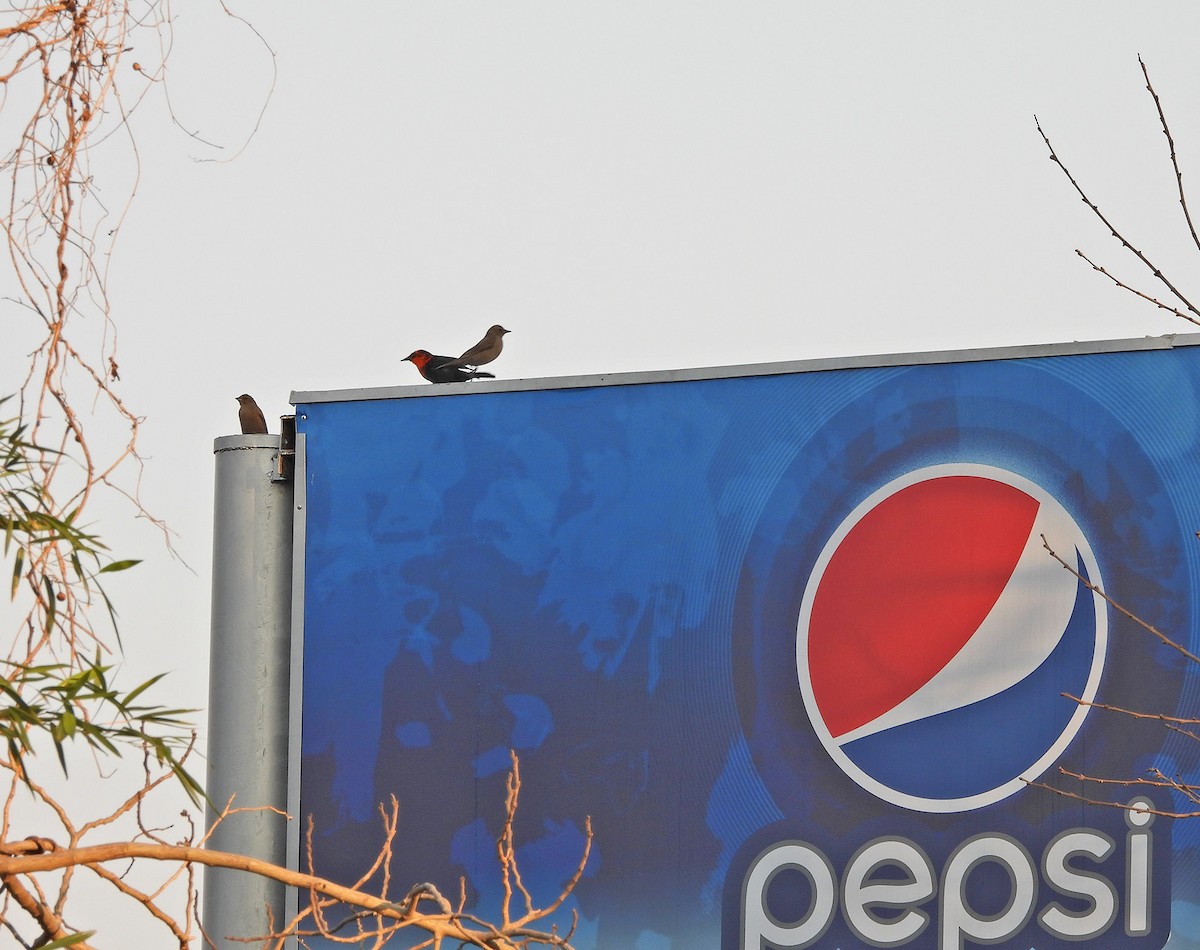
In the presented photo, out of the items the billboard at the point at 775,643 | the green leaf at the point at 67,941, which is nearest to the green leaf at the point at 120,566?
the green leaf at the point at 67,941

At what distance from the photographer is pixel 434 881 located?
4.63m

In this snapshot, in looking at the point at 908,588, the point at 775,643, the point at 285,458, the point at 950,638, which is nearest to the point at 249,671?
the point at 285,458

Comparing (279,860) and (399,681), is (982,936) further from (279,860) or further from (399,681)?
(279,860)

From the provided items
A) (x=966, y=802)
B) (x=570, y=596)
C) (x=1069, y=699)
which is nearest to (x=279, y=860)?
(x=570, y=596)

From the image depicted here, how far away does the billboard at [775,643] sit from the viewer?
4.13 m

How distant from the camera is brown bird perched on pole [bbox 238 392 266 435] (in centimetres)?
514

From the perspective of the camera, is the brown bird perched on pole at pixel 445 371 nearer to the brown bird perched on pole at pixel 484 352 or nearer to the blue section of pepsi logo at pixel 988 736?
the brown bird perched on pole at pixel 484 352

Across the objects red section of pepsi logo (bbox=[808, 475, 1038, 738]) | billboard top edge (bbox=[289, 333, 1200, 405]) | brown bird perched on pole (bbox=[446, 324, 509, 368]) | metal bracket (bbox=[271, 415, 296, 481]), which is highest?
brown bird perched on pole (bbox=[446, 324, 509, 368])

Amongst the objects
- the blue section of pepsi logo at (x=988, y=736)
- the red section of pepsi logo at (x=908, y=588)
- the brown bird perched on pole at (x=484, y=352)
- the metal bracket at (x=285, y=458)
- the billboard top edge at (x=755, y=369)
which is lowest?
the blue section of pepsi logo at (x=988, y=736)

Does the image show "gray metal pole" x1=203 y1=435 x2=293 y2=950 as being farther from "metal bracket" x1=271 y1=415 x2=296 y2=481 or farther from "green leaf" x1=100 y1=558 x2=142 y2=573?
"green leaf" x1=100 y1=558 x2=142 y2=573

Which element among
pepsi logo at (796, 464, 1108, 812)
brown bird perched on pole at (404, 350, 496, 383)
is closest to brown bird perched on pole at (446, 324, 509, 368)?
brown bird perched on pole at (404, 350, 496, 383)

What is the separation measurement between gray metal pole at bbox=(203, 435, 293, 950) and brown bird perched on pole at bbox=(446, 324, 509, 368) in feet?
2.52

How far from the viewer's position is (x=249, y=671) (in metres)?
4.88

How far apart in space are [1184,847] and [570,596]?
1.87 m
